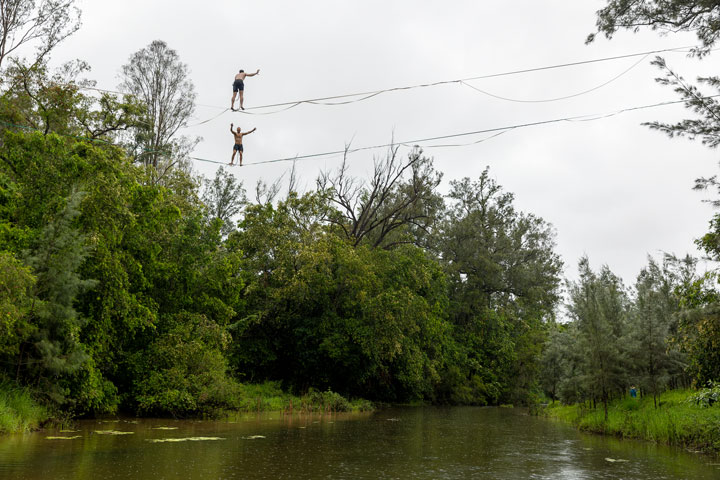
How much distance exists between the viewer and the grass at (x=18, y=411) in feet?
45.0

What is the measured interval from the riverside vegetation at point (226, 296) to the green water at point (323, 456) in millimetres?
2483

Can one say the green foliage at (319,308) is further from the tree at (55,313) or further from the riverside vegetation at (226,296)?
the tree at (55,313)

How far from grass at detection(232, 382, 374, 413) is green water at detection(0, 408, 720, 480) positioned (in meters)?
8.83

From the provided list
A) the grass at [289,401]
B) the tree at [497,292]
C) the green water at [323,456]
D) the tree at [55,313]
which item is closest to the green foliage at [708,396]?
the green water at [323,456]

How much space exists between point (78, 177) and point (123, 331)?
5616 mm

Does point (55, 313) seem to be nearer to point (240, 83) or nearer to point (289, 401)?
point (240, 83)

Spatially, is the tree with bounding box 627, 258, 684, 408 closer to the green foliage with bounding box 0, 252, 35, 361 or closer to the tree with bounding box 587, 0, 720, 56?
the tree with bounding box 587, 0, 720, 56

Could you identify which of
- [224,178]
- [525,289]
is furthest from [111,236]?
[525,289]

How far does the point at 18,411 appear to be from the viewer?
47.8ft

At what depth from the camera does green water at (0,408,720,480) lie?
32.1 ft

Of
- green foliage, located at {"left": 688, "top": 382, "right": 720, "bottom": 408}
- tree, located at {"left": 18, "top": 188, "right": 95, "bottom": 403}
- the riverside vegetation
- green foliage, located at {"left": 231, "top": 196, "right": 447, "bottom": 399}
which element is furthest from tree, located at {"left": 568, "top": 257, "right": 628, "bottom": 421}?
tree, located at {"left": 18, "top": 188, "right": 95, "bottom": 403}

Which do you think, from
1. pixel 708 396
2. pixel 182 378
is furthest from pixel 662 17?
pixel 182 378

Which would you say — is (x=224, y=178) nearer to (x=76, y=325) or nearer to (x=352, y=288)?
(x=352, y=288)

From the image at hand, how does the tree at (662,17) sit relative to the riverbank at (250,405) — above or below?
above
